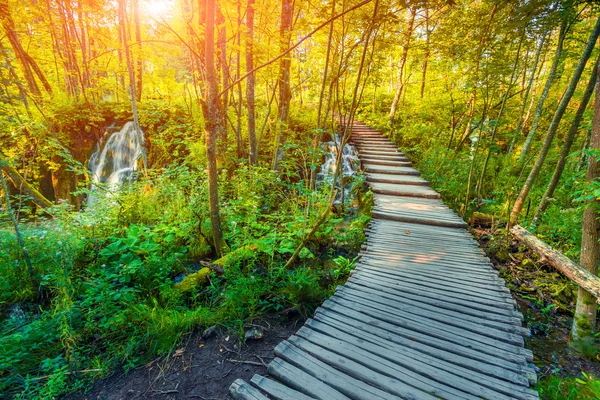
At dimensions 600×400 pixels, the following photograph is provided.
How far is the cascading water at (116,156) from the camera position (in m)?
10.0

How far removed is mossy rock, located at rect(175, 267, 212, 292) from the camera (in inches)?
143

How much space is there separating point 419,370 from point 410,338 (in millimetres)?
376

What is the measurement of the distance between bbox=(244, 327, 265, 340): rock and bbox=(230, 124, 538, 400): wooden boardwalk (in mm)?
614

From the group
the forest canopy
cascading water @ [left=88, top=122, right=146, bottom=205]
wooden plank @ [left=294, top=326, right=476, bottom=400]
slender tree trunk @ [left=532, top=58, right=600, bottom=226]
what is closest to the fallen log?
the forest canopy

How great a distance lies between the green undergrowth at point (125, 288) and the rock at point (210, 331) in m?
0.10

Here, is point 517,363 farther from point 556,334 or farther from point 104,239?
point 104,239

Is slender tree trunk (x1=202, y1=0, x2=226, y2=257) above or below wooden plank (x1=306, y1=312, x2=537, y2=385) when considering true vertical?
above

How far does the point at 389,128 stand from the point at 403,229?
325 inches

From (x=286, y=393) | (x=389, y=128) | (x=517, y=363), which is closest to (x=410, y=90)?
(x=389, y=128)

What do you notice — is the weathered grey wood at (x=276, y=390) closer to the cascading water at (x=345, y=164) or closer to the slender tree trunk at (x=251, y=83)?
the slender tree trunk at (x=251, y=83)

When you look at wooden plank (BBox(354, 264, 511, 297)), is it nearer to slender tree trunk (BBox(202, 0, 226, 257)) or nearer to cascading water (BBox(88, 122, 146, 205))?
slender tree trunk (BBox(202, 0, 226, 257))

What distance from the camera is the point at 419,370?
6.84ft

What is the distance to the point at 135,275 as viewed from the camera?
3537 millimetres

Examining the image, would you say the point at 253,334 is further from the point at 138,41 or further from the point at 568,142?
the point at 138,41
